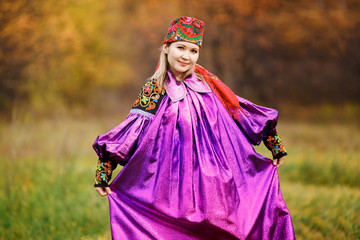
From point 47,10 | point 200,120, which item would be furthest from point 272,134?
point 47,10

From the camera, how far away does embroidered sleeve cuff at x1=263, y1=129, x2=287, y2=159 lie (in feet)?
9.08

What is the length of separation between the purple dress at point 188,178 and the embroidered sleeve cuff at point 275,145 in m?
0.13

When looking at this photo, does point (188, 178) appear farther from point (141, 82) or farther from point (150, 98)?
point (141, 82)

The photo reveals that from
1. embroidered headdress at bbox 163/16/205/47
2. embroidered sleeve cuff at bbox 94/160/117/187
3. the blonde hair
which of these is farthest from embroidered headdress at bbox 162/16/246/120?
embroidered sleeve cuff at bbox 94/160/117/187

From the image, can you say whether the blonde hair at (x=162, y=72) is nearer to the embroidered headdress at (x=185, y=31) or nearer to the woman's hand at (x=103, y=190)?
the embroidered headdress at (x=185, y=31)

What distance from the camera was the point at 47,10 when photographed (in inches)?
460

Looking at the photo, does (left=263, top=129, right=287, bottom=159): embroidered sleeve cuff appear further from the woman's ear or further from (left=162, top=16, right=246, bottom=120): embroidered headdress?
the woman's ear

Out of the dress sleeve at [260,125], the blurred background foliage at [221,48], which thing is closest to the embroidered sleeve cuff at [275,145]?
the dress sleeve at [260,125]

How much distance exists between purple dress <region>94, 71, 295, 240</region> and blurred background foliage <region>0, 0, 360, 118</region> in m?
7.75

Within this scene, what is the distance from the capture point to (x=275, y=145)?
9.18ft

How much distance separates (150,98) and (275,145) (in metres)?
1.06

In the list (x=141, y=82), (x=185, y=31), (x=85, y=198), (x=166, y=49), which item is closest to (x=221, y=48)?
(x=141, y=82)

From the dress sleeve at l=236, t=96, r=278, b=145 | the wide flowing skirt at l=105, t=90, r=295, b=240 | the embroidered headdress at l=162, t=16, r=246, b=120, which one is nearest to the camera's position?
the wide flowing skirt at l=105, t=90, r=295, b=240

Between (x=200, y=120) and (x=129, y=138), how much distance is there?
1.74ft
